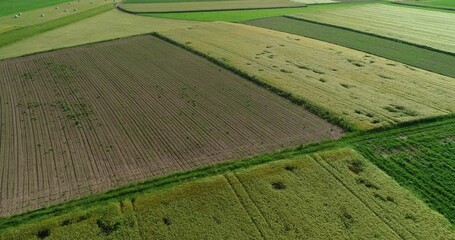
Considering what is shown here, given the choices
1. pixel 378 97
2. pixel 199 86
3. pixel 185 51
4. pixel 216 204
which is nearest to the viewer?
pixel 216 204

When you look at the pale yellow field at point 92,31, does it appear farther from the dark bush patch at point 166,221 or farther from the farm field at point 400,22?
the dark bush patch at point 166,221

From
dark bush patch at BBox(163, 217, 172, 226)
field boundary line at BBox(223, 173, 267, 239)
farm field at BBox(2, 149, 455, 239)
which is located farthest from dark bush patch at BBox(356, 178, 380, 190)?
dark bush patch at BBox(163, 217, 172, 226)

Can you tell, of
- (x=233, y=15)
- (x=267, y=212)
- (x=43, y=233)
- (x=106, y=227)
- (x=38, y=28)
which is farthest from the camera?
(x=233, y=15)

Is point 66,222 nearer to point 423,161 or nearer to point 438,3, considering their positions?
point 423,161

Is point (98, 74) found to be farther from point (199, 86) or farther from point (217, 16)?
point (217, 16)

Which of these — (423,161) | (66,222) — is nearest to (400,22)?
(423,161)

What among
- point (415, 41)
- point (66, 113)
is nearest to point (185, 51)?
point (66, 113)

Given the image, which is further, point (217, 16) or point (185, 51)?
point (217, 16)
